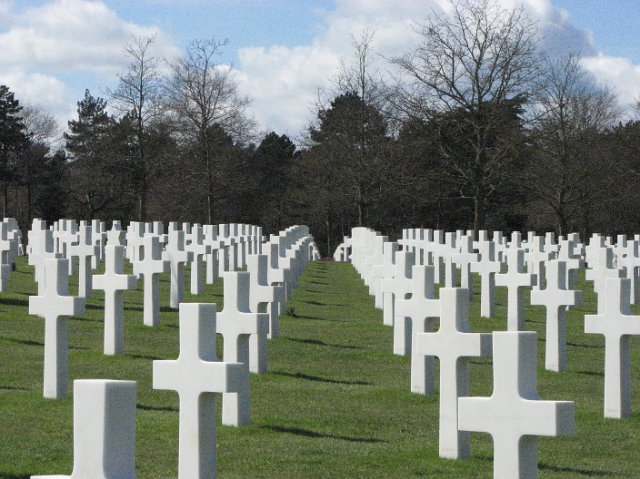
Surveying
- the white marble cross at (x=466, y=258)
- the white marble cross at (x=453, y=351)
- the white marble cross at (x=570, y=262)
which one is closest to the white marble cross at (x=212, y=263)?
the white marble cross at (x=466, y=258)

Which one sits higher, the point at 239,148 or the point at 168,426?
the point at 239,148

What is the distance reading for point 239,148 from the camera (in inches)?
2217

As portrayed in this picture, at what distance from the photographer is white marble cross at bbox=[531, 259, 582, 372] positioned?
12086 mm

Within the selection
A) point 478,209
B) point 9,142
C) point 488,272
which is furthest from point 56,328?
point 9,142

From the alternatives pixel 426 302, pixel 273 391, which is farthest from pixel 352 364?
pixel 426 302

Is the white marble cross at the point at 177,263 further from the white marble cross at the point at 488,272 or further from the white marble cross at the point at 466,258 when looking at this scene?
the white marble cross at the point at 466,258

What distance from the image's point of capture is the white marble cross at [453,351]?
7.33 m

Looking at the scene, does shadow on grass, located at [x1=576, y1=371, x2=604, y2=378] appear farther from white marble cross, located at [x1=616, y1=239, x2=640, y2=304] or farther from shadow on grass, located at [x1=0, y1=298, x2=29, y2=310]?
white marble cross, located at [x1=616, y1=239, x2=640, y2=304]

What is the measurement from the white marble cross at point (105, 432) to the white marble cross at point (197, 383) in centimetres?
249

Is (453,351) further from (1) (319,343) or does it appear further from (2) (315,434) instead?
(1) (319,343)

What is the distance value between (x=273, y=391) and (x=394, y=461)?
2908 millimetres

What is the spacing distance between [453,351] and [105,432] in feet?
14.4

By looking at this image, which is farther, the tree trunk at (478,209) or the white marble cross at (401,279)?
the tree trunk at (478,209)

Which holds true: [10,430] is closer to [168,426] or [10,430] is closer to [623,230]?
[168,426]
